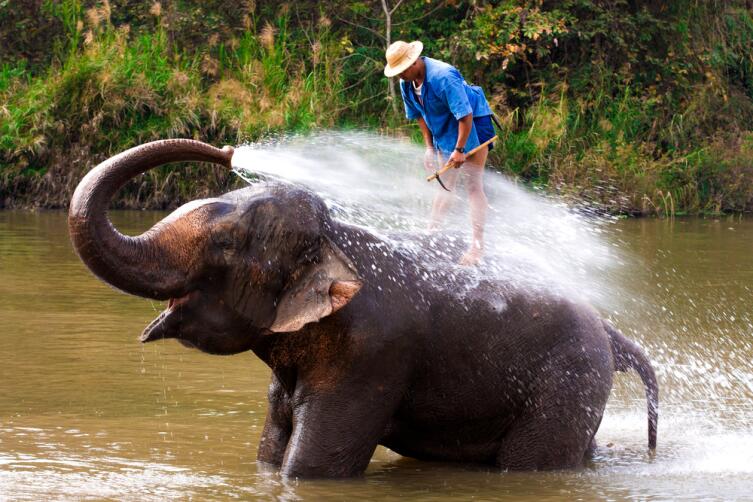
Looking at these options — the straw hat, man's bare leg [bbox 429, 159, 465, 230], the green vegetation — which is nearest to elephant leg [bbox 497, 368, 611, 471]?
man's bare leg [bbox 429, 159, 465, 230]

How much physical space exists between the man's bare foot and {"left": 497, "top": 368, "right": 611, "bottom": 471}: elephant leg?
2.04 feet

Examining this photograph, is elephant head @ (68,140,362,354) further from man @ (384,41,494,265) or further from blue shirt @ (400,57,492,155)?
blue shirt @ (400,57,492,155)

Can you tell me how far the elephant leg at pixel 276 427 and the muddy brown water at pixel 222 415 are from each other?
0.26ft

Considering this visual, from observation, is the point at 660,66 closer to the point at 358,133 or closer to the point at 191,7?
the point at 358,133

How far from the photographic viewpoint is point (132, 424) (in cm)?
659

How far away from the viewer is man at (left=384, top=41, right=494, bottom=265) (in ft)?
24.6

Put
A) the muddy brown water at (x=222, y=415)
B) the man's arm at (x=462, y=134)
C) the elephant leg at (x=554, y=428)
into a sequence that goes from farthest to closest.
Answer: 1. the man's arm at (x=462, y=134)
2. the elephant leg at (x=554, y=428)
3. the muddy brown water at (x=222, y=415)

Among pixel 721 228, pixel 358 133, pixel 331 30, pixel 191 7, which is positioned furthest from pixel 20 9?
pixel 721 228

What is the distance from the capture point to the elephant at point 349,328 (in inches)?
199

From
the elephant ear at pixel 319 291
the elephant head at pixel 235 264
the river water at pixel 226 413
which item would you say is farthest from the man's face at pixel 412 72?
the elephant ear at pixel 319 291

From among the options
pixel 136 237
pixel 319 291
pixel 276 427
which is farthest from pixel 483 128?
pixel 136 237

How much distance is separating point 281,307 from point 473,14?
56.2 ft

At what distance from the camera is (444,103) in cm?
772

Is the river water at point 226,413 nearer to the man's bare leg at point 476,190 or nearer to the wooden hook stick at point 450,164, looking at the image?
the man's bare leg at point 476,190
